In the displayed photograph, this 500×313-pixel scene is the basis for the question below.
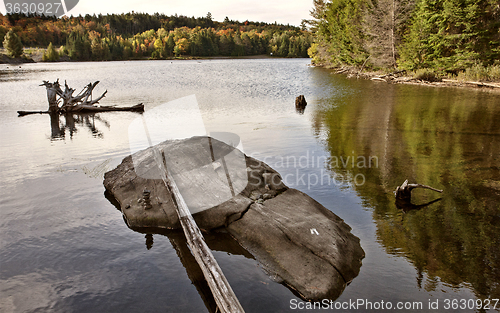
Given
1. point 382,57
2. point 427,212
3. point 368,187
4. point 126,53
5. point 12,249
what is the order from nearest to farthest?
point 12,249
point 427,212
point 368,187
point 382,57
point 126,53

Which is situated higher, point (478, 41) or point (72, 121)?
point (478, 41)

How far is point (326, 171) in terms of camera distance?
12.2 meters

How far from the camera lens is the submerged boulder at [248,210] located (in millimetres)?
6352

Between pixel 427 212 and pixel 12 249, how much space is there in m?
10.2

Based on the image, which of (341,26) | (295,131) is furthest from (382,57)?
(295,131)

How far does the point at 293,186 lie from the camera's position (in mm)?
10820

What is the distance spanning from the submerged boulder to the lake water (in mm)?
325

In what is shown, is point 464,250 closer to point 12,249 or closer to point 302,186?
point 302,186

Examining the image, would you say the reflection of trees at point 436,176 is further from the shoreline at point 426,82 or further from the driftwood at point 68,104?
Result: the driftwood at point 68,104

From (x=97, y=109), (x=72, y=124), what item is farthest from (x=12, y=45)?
(x=72, y=124)

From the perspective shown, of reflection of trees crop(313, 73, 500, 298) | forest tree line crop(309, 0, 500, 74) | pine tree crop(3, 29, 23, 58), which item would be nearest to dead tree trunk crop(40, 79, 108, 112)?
reflection of trees crop(313, 73, 500, 298)

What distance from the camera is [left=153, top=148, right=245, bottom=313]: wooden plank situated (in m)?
5.05

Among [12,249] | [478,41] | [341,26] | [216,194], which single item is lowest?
[12,249]

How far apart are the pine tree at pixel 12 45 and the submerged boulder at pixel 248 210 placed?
130 metres
